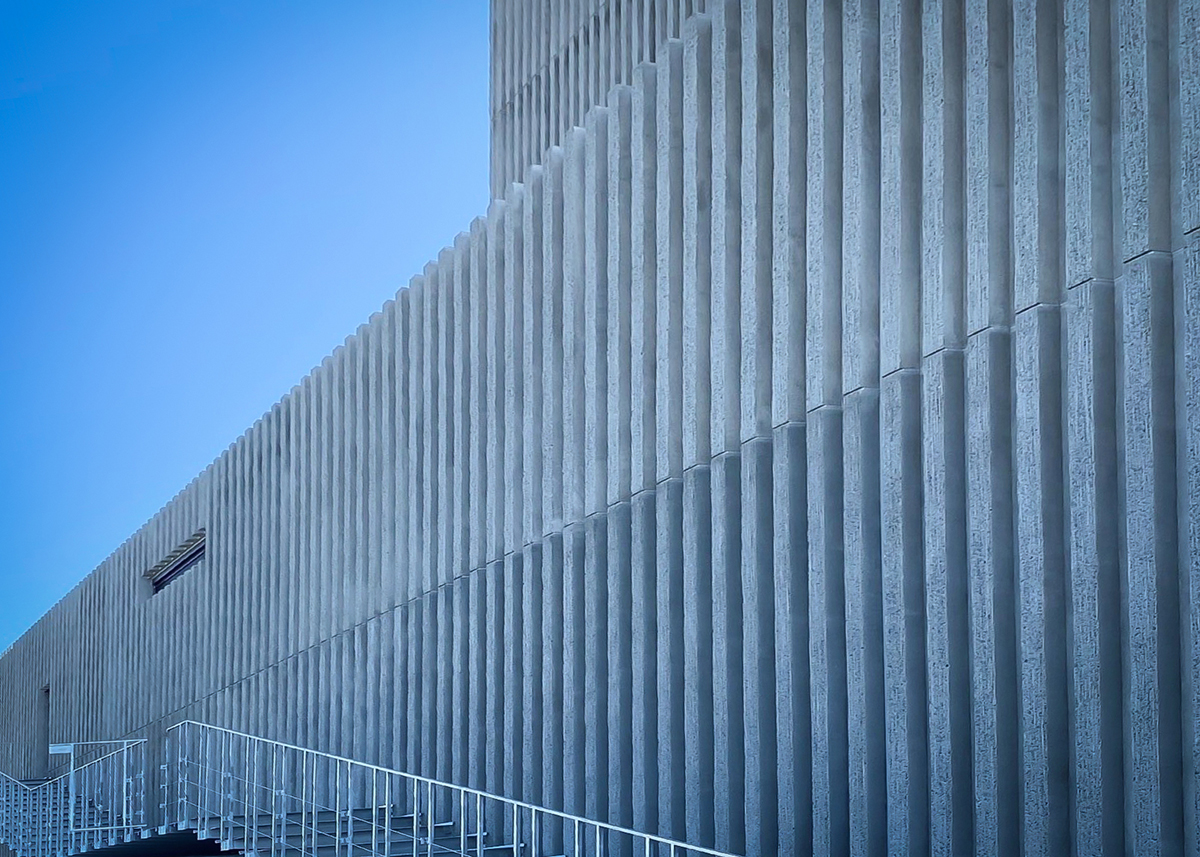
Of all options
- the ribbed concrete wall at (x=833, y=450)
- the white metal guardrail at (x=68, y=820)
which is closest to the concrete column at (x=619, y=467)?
the ribbed concrete wall at (x=833, y=450)

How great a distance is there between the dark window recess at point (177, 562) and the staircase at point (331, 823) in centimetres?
353

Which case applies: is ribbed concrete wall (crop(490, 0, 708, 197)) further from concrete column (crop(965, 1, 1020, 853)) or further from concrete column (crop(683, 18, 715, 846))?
concrete column (crop(965, 1, 1020, 853))

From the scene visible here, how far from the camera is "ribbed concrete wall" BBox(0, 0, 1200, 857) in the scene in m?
6.72

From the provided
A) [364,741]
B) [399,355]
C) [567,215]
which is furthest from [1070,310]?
[364,741]

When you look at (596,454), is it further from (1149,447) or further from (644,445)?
(1149,447)

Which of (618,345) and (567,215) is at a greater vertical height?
(567,215)

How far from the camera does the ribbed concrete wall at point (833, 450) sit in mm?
6719

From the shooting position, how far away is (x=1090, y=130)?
6945 mm

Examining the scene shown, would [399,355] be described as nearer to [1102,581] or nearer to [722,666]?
[722,666]

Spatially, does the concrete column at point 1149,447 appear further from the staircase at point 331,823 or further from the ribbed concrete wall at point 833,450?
the staircase at point 331,823

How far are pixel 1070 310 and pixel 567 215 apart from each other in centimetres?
615

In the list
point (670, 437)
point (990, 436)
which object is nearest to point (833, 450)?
point (990, 436)

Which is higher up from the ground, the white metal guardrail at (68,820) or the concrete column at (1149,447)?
the concrete column at (1149,447)

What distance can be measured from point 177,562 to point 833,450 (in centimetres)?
1870
